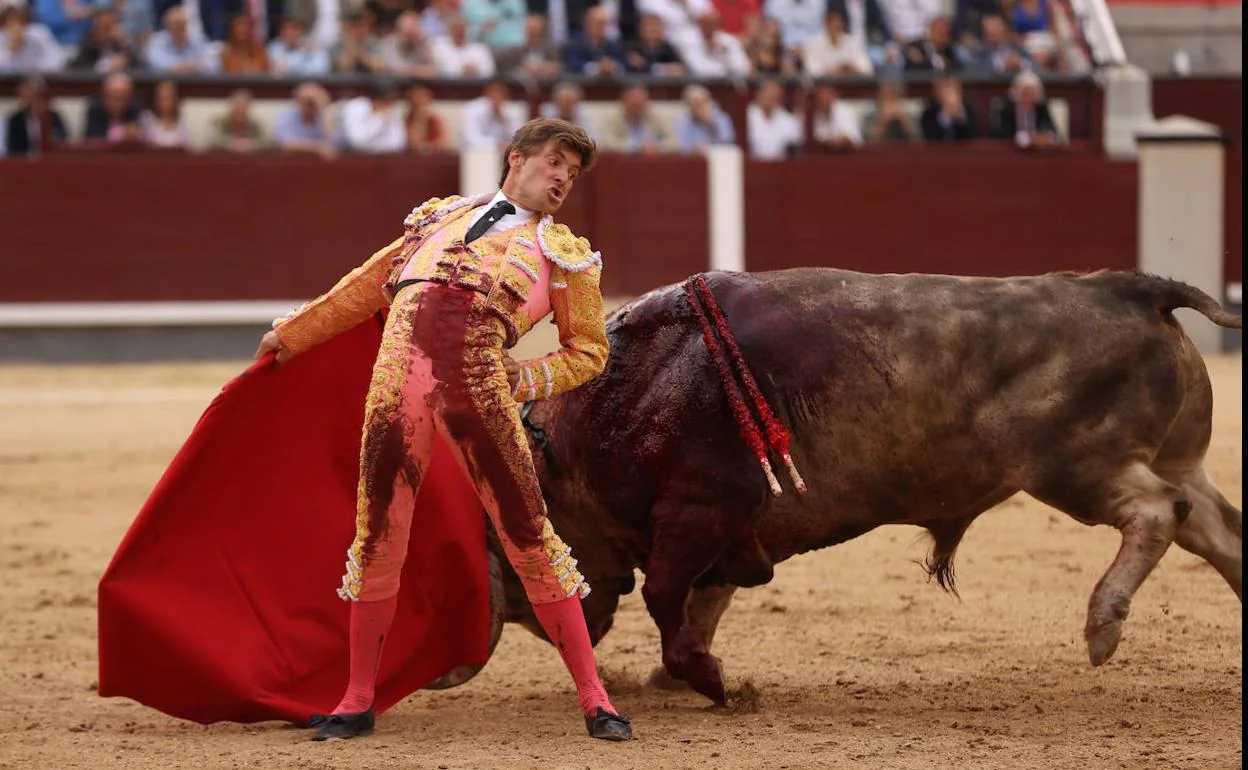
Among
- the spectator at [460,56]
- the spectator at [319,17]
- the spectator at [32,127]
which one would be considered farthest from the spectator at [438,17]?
the spectator at [32,127]

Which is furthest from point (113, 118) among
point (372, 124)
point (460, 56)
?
point (460, 56)

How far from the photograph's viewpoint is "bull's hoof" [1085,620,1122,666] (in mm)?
3217

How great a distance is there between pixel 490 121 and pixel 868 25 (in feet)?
9.56

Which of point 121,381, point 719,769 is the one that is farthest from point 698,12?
point 719,769

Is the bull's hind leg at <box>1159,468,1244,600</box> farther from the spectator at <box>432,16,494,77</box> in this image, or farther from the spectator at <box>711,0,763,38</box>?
the spectator at <box>711,0,763,38</box>

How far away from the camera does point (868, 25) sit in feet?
39.8

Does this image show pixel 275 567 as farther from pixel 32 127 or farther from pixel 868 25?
pixel 868 25

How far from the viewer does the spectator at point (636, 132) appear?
10.8 meters

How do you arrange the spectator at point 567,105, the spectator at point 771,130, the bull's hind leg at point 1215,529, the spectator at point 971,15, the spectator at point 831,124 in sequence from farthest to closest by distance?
the spectator at point 971,15
the spectator at point 771,130
the spectator at point 831,124
the spectator at point 567,105
the bull's hind leg at point 1215,529

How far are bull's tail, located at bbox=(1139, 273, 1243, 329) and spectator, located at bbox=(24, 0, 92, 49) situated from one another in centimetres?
871

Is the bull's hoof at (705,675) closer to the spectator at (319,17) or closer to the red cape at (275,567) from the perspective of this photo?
the red cape at (275,567)

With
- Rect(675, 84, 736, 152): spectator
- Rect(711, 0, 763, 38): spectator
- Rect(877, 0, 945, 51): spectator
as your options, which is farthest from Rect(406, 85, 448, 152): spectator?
Rect(877, 0, 945, 51): spectator

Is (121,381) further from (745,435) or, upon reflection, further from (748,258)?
(745,435)

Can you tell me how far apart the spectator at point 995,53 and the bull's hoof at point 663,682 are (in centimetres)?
833
